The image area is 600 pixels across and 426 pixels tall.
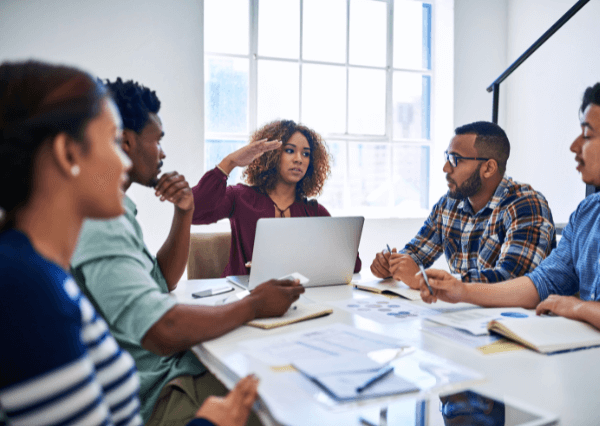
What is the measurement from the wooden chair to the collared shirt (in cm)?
132

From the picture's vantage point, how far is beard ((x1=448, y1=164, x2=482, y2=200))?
1.95 metres

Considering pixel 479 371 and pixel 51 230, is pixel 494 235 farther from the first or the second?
pixel 51 230

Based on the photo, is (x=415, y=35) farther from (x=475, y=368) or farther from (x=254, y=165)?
(x=475, y=368)

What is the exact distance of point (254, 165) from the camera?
2.48 meters

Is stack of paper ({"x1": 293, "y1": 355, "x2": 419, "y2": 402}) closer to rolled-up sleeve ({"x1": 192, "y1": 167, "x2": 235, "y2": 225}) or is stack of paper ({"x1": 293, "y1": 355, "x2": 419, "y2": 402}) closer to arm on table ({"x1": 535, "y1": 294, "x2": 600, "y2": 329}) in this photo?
arm on table ({"x1": 535, "y1": 294, "x2": 600, "y2": 329})

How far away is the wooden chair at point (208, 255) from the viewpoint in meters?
2.13

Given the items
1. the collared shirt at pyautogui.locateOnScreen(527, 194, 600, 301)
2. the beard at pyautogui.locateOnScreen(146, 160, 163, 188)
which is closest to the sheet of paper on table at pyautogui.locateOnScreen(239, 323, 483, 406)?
the beard at pyautogui.locateOnScreen(146, 160, 163, 188)

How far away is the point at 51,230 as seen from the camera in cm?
56

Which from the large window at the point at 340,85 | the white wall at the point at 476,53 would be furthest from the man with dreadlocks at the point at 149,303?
the white wall at the point at 476,53

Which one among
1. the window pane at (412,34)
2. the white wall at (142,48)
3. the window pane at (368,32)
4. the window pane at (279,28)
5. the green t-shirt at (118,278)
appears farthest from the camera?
the window pane at (412,34)

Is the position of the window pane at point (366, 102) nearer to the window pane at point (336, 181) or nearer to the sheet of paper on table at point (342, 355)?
the window pane at point (336, 181)

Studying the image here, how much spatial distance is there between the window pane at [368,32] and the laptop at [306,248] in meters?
2.91

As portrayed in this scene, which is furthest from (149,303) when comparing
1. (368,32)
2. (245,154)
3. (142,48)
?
(368,32)

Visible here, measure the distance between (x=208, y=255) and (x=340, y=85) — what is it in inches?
96.1
